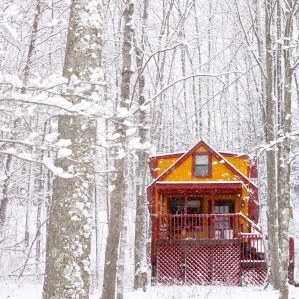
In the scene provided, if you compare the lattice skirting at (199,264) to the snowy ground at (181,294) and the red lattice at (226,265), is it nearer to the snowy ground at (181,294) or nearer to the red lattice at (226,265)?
the red lattice at (226,265)

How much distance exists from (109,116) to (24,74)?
9910mm

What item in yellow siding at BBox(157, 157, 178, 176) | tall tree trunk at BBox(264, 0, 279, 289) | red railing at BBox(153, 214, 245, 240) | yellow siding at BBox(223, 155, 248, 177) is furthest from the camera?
yellow siding at BBox(157, 157, 178, 176)

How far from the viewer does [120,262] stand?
11977 millimetres

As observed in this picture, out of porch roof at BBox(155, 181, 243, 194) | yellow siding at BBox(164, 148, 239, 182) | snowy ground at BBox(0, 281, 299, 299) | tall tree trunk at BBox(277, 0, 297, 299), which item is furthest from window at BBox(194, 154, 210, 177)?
tall tree trunk at BBox(277, 0, 297, 299)

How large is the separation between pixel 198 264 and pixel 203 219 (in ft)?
5.78

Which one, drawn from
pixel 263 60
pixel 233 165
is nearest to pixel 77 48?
pixel 263 60

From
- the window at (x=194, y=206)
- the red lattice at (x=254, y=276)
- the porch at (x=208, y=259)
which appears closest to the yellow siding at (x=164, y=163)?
the window at (x=194, y=206)

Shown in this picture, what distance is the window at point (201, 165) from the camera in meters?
19.6

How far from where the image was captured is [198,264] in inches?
675

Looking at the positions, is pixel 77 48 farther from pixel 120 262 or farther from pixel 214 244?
pixel 214 244

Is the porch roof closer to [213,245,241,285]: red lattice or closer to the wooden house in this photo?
the wooden house

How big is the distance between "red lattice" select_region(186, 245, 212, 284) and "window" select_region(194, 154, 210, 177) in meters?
3.42

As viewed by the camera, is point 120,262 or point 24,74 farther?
point 24,74

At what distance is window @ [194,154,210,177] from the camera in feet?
64.4
